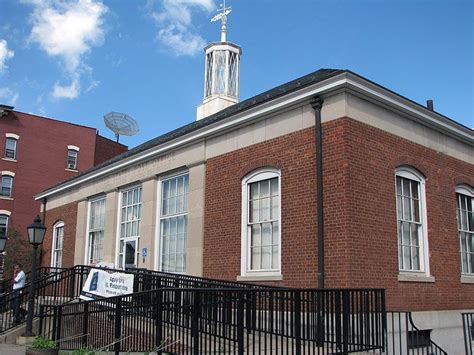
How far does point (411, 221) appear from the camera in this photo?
1305cm

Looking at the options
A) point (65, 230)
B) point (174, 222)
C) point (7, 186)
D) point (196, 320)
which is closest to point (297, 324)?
point (196, 320)

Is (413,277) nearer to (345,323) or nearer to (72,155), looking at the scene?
(345,323)

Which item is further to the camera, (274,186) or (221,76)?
(221,76)

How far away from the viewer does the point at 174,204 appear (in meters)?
17.2

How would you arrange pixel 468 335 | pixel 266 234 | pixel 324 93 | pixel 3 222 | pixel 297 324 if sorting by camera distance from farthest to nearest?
pixel 3 222 → pixel 266 234 → pixel 468 335 → pixel 324 93 → pixel 297 324

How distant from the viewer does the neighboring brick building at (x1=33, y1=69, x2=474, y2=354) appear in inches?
457

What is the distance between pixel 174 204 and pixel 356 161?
7.38m

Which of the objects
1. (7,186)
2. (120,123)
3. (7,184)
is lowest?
(7,186)

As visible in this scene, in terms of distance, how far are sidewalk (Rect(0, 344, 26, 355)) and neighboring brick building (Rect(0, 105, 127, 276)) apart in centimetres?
2434

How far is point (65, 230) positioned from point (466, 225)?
1727 cm

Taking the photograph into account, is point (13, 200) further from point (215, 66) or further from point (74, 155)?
point (215, 66)

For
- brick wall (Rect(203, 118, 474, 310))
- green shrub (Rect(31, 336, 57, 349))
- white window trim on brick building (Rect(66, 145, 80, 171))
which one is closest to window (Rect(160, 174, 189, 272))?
brick wall (Rect(203, 118, 474, 310))

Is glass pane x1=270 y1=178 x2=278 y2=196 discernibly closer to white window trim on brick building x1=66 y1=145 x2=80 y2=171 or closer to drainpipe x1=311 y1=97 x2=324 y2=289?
drainpipe x1=311 y1=97 x2=324 y2=289

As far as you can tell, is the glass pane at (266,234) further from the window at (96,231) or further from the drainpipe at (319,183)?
the window at (96,231)
